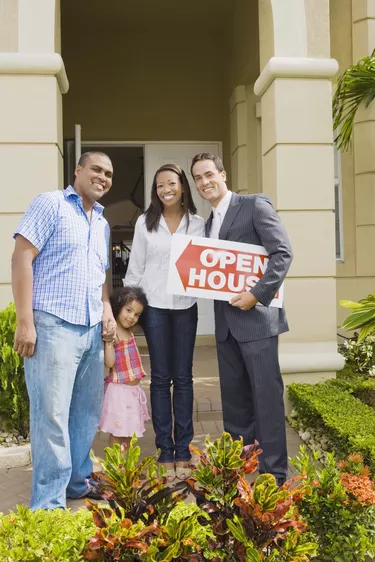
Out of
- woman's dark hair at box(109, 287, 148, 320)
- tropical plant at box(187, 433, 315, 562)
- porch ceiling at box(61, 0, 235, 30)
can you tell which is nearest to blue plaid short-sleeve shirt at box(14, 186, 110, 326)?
woman's dark hair at box(109, 287, 148, 320)

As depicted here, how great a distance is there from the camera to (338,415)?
3832 mm

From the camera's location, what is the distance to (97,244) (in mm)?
3135

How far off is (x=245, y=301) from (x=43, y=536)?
1708 millimetres

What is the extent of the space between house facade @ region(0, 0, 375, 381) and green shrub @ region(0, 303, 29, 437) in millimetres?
508

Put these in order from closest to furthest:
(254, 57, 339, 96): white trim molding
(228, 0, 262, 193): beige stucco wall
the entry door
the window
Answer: (254, 57, 339, 96): white trim molding < the window < (228, 0, 262, 193): beige stucco wall < the entry door

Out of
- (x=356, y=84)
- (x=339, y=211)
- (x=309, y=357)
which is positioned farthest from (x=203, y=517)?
(x=339, y=211)

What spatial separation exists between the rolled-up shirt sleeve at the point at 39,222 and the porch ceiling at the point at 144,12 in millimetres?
5574

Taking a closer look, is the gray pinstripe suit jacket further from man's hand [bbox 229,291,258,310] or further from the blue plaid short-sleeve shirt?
the blue plaid short-sleeve shirt

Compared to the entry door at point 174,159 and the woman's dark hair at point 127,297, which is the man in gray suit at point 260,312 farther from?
the entry door at point 174,159

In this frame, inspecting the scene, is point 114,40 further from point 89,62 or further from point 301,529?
point 301,529

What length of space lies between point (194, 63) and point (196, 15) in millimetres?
651

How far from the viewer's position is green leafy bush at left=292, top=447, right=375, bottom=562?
2207mm

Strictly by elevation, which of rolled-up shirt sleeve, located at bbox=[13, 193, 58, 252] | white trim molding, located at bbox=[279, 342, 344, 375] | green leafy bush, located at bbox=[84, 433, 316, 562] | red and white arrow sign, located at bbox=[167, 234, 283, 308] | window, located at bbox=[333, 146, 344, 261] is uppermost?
window, located at bbox=[333, 146, 344, 261]

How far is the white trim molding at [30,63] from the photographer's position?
14.8 ft
